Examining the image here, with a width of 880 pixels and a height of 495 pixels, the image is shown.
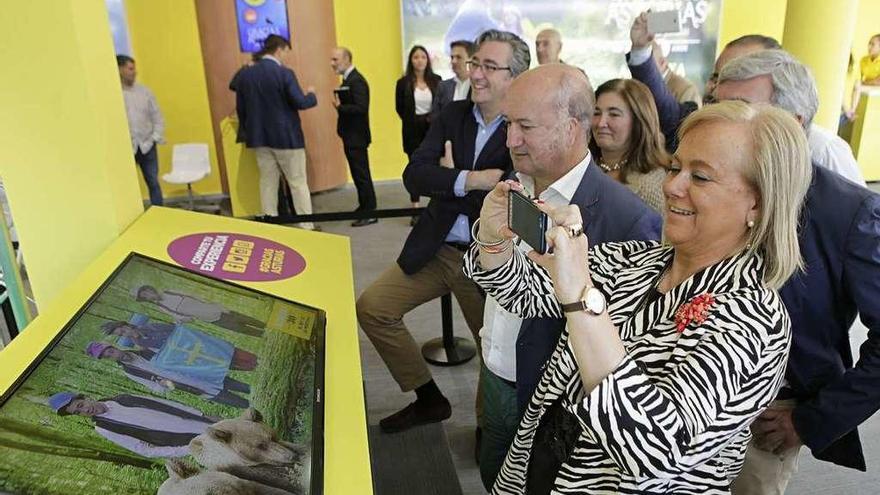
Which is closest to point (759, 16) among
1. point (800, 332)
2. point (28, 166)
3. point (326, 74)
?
point (326, 74)

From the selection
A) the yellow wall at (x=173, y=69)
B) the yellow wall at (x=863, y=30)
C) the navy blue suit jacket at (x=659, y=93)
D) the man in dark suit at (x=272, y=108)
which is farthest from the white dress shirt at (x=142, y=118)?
the yellow wall at (x=863, y=30)

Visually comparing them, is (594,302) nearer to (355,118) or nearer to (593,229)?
(593,229)

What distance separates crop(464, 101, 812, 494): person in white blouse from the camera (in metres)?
1.06

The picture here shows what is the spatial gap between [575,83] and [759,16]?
8316 millimetres

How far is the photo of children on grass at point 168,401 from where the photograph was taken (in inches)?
38.4

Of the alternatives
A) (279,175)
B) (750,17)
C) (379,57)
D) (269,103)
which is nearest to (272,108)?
(269,103)

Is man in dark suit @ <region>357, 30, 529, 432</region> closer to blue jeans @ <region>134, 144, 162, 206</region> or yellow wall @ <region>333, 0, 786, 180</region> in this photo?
blue jeans @ <region>134, 144, 162, 206</region>

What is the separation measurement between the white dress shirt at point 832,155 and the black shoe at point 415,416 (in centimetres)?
186

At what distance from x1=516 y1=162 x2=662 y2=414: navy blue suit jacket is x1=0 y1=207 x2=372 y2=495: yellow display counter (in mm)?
519

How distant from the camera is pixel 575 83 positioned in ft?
6.23

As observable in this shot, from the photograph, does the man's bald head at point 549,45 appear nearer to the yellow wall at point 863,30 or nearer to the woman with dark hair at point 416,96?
the woman with dark hair at point 416,96

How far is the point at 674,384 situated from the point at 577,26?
784cm

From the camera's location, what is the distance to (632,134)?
102 inches

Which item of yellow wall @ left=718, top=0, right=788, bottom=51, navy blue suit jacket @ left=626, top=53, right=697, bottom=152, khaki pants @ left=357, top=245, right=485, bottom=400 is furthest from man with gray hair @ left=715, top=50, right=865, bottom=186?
yellow wall @ left=718, top=0, right=788, bottom=51
